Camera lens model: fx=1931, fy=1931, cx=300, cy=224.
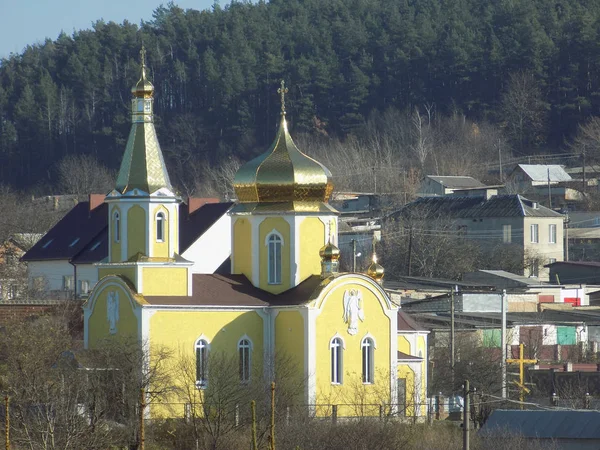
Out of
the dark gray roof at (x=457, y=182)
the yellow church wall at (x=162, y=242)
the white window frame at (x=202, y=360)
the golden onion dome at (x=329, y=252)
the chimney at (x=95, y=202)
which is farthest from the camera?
the dark gray roof at (x=457, y=182)

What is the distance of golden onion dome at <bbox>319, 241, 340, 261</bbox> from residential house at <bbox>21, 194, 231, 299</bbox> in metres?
13.5

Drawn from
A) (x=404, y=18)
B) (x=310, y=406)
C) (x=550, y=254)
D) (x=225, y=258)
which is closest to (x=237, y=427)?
(x=310, y=406)

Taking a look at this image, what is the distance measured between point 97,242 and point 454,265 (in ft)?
55.6

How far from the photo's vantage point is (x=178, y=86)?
118 m

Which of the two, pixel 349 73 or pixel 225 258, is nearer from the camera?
pixel 225 258

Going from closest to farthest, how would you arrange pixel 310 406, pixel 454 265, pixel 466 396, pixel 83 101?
1. pixel 466 396
2. pixel 310 406
3. pixel 454 265
4. pixel 83 101

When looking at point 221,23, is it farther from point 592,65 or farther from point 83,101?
point 592,65

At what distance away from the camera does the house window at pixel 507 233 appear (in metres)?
70.4

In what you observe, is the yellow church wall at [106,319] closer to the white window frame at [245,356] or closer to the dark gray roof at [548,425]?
the white window frame at [245,356]

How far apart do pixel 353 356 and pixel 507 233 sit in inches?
1282

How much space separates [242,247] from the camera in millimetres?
40125

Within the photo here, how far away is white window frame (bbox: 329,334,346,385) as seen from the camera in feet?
126

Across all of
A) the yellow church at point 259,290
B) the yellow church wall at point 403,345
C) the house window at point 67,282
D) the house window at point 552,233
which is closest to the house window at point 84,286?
the house window at point 67,282

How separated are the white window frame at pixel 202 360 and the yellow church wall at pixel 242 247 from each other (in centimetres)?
248
